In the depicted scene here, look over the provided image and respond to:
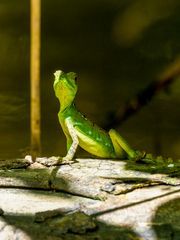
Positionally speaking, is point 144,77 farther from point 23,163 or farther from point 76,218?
point 76,218

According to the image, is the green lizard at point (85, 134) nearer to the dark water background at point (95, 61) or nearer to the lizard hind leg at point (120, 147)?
the lizard hind leg at point (120, 147)

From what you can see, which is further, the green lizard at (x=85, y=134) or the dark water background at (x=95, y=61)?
the dark water background at (x=95, y=61)

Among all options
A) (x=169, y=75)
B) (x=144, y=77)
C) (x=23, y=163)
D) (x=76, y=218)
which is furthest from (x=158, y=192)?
(x=144, y=77)

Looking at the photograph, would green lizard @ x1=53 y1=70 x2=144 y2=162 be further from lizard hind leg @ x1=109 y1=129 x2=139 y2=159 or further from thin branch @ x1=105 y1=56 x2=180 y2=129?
thin branch @ x1=105 y1=56 x2=180 y2=129

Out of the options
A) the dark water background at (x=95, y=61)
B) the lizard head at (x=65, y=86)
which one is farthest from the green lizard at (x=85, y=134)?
the dark water background at (x=95, y=61)

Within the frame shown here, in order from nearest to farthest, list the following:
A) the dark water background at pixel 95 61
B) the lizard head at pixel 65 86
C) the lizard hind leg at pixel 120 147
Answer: the lizard head at pixel 65 86 < the lizard hind leg at pixel 120 147 < the dark water background at pixel 95 61

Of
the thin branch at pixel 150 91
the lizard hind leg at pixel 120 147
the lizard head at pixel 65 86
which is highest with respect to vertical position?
the lizard head at pixel 65 86

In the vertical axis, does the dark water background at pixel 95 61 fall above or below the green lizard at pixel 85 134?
above
